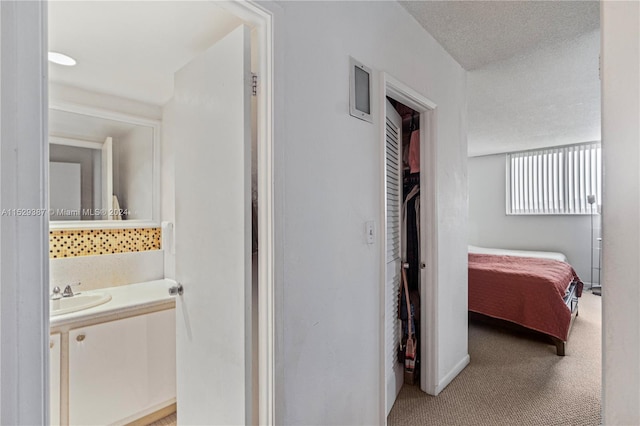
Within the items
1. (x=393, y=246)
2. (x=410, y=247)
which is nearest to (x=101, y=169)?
(x=393, y=246)

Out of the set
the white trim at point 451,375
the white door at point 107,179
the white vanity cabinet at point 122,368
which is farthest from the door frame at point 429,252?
the white door at point 107,179

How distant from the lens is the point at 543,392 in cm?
239

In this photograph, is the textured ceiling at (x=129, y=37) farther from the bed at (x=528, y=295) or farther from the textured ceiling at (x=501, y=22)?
the bed at (x=528, y=295)

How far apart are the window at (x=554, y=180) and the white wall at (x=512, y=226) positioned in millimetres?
148

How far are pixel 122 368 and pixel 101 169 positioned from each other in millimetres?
1303

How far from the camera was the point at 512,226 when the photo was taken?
247 inches

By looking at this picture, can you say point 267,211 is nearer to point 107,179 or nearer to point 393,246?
point 393,246

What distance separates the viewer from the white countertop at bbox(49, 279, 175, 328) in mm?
1724

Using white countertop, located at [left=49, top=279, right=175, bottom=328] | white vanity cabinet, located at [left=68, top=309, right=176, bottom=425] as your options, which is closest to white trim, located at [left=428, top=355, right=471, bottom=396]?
white vanity cabinet, located at [left=68, top=309, right=176, bottom=425]

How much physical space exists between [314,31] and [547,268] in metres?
3.76

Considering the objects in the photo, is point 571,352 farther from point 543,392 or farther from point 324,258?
point 324,258

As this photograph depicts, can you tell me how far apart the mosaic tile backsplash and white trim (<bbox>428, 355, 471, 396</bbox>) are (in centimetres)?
233

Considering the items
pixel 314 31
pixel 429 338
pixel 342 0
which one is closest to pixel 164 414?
pixel 429 338

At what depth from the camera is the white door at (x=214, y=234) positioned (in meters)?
1.22
